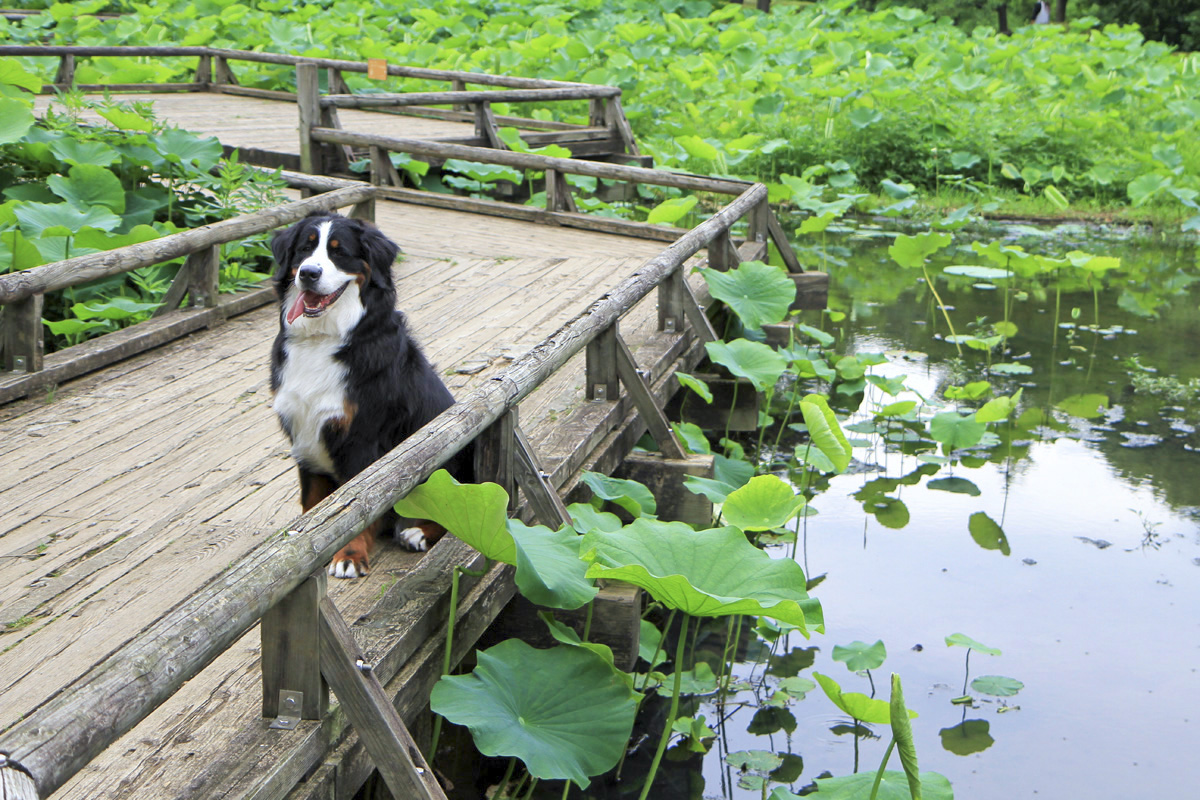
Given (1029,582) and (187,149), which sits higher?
(187,149)

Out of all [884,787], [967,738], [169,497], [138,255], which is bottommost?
[967,738]

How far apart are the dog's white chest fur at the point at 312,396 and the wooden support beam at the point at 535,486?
490mm

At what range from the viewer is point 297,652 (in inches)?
76.9

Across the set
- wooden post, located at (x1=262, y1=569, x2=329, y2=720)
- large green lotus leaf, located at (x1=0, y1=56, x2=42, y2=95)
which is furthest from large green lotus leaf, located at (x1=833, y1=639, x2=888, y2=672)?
large green lotus leaf, located at (x1=0, y1=56, x2=42, y2=95)

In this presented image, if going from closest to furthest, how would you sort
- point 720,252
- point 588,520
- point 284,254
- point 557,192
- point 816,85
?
point 588,520 → point 284,254 → point 720,252 → point 557,192 → point 816,85

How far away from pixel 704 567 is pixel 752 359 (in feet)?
8.31

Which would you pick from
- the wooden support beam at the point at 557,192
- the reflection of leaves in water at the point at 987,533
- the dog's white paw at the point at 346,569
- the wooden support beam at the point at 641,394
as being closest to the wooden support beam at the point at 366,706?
the dog's white paw at the point at 346,569

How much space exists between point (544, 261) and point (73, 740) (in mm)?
5735

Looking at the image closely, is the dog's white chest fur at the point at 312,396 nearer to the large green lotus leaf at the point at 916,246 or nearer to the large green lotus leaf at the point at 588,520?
the large green lotus leaf at the point at 588,520

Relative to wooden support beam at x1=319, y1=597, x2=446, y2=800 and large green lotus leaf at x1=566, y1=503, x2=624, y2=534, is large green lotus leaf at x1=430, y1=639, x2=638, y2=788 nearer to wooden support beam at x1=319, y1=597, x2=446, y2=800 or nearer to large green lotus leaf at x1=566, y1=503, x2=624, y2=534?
wooden support beam at x1=319, y1=597, x2=446, y2=800

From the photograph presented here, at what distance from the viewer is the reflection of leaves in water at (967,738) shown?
374 centimetres

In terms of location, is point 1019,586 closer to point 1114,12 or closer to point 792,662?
point 792,662

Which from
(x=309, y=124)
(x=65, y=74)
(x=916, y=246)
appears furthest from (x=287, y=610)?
(x=65, y=74)

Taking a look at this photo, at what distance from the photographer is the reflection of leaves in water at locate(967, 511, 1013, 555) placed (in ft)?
17.1
